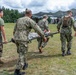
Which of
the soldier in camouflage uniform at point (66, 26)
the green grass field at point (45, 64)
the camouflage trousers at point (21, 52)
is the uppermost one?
the soldier in camouflage uniform at point (66, 26)

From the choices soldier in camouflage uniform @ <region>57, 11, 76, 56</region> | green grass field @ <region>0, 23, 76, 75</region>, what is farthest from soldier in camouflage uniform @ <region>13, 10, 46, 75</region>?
soldier in camouflage uniform @ <region>57, 11, 76, 56</region>

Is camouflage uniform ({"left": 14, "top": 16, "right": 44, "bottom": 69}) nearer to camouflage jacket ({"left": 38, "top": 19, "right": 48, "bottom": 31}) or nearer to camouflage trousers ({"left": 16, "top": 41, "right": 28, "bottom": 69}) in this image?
camouflage trousers ({"left": 16, "top": 41, "right": 28, "bottom": 69})

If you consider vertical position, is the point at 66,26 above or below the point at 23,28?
below

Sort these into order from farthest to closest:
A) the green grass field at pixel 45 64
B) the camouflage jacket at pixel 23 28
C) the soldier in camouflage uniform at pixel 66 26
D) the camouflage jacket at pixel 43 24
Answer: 1. the camouflage jacket at pixel 43 24
2. the soldier in camouflage uniform at pixel 66 26
3. the green grass field at pixel 45 64
4. the camouflage jacket at pixel 23 28

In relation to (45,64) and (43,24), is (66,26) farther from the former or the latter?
(45,64)

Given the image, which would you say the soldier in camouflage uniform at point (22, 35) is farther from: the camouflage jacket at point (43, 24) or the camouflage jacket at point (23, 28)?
the camouflage jacket at point (43, 24)

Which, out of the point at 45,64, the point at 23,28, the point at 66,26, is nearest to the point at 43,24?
the point at 66,26

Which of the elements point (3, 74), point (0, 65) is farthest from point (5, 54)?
point (3, 74)

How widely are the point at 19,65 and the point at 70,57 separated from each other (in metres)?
3.65

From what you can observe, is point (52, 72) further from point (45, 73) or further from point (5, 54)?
point (5, 54)

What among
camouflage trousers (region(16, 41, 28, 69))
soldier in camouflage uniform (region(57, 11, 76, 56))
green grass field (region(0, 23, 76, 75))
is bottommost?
green grass field (region(0, 23, 76, 75))

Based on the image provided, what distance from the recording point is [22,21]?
9.18 m

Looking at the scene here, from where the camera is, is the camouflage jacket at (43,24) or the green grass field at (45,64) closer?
the green grass field at (45,64)

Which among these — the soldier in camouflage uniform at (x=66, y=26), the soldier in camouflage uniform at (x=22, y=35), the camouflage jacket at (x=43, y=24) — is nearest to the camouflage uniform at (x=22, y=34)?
the soldier in camouflage uniform at (x=22, y=35)
